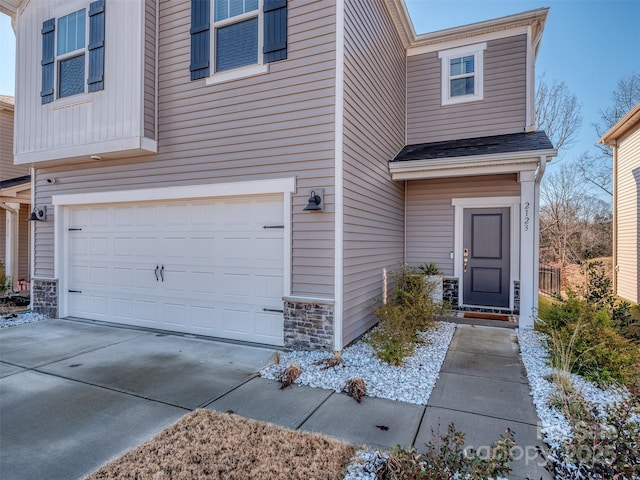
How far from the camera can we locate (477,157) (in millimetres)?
6195

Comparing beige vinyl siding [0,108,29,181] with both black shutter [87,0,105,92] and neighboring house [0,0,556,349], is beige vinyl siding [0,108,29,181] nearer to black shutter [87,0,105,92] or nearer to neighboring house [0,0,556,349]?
neighboring house [0,0,556,349]

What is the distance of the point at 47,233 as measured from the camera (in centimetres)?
721

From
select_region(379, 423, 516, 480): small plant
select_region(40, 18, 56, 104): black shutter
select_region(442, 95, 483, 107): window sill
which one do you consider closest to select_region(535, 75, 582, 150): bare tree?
select_region(442, 95, 483, 107): window sill

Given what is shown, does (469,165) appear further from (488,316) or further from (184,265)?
(184,265)

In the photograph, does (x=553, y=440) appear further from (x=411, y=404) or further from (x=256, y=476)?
(x=256, y=476)

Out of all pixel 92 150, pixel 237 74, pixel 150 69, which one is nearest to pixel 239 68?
pixel 237 74

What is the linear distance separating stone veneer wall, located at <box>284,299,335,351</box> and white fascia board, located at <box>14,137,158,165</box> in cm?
335

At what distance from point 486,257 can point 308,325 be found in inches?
176

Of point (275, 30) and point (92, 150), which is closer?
point (275, 30)

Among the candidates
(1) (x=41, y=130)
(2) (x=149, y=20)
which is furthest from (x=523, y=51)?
(1) (x=41, y=130)

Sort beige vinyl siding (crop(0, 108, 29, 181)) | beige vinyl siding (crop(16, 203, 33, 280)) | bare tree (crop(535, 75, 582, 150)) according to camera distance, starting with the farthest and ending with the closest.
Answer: bare tree (crop(535, 75, 582, 150)), beige vinyl siding (crop(0, 108, 29, 181)), beige vinyl siding (crop(16, 203, 33, 280))

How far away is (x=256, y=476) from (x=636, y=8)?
17.3 metres

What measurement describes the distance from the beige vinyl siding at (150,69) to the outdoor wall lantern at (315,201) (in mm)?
3005

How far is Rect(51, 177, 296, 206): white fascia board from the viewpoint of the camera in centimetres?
516
